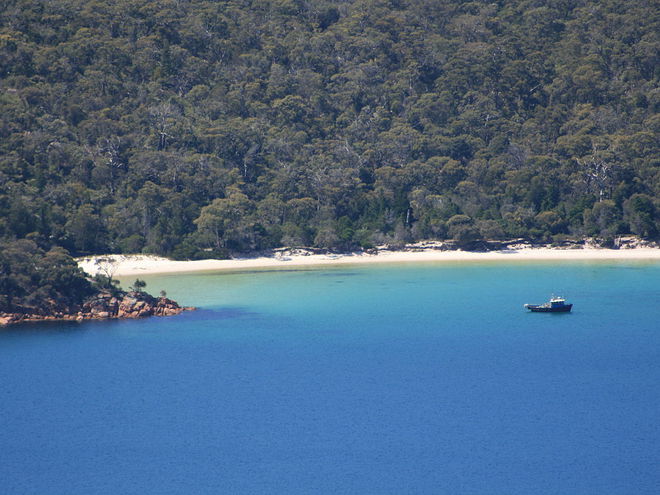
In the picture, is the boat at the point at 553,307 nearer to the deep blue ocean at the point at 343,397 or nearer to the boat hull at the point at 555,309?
the boat hull at the point at 555,309

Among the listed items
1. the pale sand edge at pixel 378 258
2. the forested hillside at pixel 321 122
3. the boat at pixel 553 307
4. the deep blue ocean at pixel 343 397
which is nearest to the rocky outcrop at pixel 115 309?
the deep blue ocean at pixel 343 397

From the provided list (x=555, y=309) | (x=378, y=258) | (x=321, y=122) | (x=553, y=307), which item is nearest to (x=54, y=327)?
(x=553, y=307)

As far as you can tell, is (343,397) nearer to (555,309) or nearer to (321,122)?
(555,309)

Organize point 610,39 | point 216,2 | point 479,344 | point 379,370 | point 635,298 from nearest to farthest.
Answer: point 379,370 → point 479,344 → point 635,298 → point 610,39 → point 216,2

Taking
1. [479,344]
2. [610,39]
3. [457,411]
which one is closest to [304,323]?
[479,344]

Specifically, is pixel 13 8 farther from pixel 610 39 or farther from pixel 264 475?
pixel 264 475

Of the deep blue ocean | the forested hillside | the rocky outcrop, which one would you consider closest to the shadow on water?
the deep blue ocean
